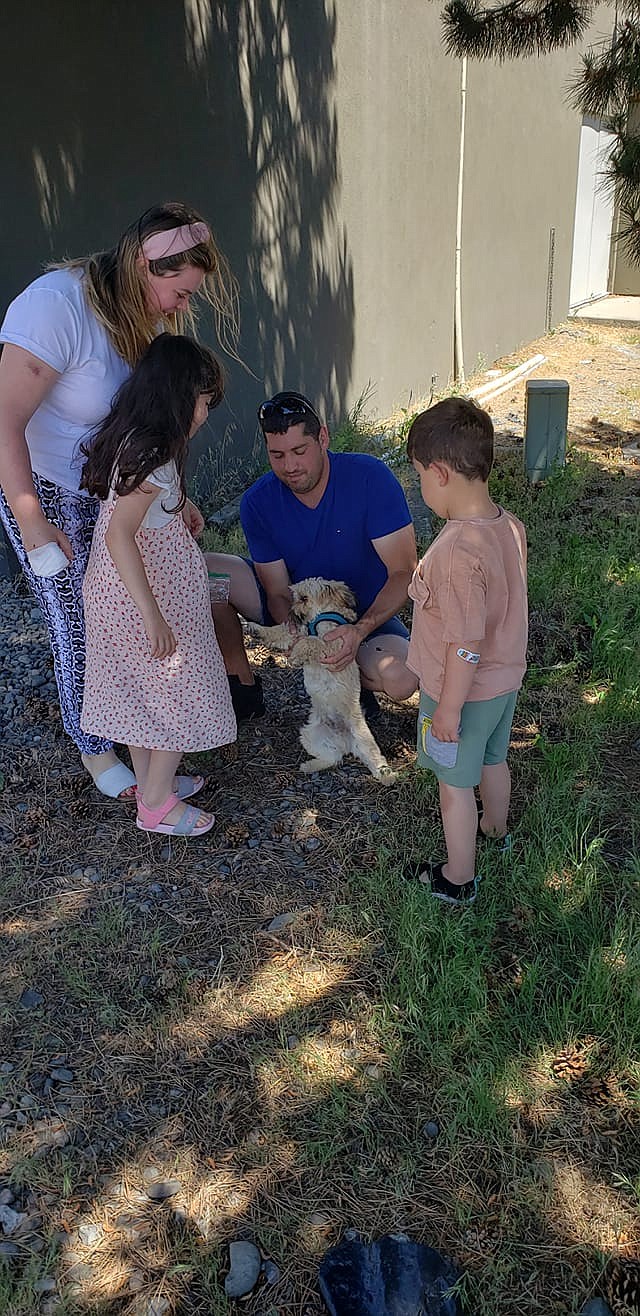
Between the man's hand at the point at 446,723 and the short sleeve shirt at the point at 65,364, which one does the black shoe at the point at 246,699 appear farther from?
the man's hand at the point at 446,723

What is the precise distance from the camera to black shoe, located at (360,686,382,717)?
364cm

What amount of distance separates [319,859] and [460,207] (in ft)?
27.9

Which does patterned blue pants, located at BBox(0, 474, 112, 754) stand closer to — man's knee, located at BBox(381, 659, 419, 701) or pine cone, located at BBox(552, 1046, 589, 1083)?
man's knee, located at BBox(381, 659, 419, 701)

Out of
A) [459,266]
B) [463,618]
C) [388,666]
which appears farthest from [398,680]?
[459,266]

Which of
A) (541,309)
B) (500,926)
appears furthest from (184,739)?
(541,309)

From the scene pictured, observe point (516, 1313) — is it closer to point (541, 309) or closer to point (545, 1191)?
point (545, 1191)

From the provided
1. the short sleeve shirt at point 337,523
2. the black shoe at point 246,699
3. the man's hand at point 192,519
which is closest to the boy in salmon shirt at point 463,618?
the short sleeve shirt at point 337,523

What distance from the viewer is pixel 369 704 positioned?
3.68 meters

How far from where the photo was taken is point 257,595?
11.6 feet

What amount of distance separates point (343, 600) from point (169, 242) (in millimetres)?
1162

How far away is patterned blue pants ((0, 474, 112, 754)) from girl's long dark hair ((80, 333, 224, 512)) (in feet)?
0.92

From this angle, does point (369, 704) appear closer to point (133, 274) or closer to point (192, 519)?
point (192, 519)

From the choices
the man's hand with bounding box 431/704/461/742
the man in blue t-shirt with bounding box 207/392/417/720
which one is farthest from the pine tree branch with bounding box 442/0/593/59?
the man's hand with bounding box 431/704/461/742

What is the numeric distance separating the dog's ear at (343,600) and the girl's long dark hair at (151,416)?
0.70m
